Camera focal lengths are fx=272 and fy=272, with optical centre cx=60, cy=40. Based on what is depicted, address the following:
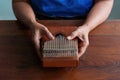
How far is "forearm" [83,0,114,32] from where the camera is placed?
36.6 inches

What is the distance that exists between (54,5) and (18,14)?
14cm

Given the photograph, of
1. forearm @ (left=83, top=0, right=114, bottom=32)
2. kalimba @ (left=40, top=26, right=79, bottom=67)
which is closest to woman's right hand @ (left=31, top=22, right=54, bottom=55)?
kalimba @ (left=40, top=26, right=79, bottom=67)

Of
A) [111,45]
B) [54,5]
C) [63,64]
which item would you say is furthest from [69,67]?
[54,5]

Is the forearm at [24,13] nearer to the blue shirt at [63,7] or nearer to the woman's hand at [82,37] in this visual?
the blue shirt at [63,7]

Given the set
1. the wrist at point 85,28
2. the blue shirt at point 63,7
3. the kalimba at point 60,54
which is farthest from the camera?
the blue shirt at point 63,7

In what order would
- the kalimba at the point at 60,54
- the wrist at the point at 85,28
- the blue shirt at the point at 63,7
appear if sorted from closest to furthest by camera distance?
1. the kalimba at the point at 60,54
2. the wrist at the point at 85,28
3. the blue shirt at the point at 63,7

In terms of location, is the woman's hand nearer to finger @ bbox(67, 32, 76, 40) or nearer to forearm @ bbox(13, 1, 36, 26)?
finger @ bbox(67, 32, 76, 40)

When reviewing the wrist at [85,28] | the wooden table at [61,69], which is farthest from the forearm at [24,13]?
the wrist at [85,28]

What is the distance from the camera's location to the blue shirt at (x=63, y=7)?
1.04 meters

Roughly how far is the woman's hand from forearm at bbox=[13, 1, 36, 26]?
0.54 feet

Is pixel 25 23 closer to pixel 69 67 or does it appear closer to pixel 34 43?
pixel 34 43

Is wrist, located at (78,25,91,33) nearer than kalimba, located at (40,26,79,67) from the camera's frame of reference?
No

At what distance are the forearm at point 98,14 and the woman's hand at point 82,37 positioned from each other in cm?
5

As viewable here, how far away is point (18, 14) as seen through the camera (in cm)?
101
